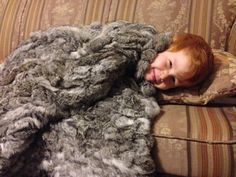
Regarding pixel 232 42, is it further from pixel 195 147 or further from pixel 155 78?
pixel 195 147

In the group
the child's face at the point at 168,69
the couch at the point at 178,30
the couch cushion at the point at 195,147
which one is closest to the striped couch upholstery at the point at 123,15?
the couch at the point at 178,30

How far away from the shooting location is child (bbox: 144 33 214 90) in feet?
4.33

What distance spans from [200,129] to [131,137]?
0.22 meters

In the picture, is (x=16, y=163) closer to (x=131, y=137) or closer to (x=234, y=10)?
(x=131, y=137)

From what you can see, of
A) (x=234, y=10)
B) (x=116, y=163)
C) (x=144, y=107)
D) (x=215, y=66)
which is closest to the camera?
(x=116, y=163)

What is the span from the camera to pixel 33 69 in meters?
1.25

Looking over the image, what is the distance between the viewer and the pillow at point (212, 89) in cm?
136

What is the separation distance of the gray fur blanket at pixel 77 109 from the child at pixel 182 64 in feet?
0.15

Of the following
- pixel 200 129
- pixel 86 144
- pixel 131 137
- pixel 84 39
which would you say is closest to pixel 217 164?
pixel 200 129

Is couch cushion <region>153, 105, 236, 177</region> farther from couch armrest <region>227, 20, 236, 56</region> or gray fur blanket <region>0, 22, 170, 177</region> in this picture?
couch armrest <region>227, 20, 236, 56</region>

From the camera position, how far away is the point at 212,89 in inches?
54.2

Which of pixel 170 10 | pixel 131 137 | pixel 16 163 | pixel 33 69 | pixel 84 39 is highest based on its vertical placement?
pixel 170 10

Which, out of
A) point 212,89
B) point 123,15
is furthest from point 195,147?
point 123,15

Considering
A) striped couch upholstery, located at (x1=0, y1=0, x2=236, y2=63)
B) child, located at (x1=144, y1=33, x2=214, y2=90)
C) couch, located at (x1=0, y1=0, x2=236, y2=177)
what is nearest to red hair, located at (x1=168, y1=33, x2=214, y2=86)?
child, located at (x1=144, y1=33, x2=214, y2=90)
